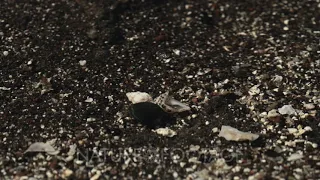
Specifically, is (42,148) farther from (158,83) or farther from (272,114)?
(272,114)

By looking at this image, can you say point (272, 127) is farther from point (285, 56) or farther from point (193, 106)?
point (285, 56)

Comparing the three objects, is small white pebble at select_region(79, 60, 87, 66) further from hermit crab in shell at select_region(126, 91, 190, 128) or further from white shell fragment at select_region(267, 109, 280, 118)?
white shell fragment at select_region(267, 109, 280, 118)

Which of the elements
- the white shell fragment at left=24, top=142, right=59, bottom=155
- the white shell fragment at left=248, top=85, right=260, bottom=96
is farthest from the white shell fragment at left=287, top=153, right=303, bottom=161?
the white shell fragment at left=24, top=142, right=59, bottom=155

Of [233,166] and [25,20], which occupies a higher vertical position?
[25,20]

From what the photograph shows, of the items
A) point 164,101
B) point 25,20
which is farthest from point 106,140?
point 25,20

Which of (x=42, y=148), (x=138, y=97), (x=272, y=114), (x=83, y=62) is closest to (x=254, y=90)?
(x=272, y=114)

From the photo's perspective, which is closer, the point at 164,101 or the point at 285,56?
the point at 164,101
